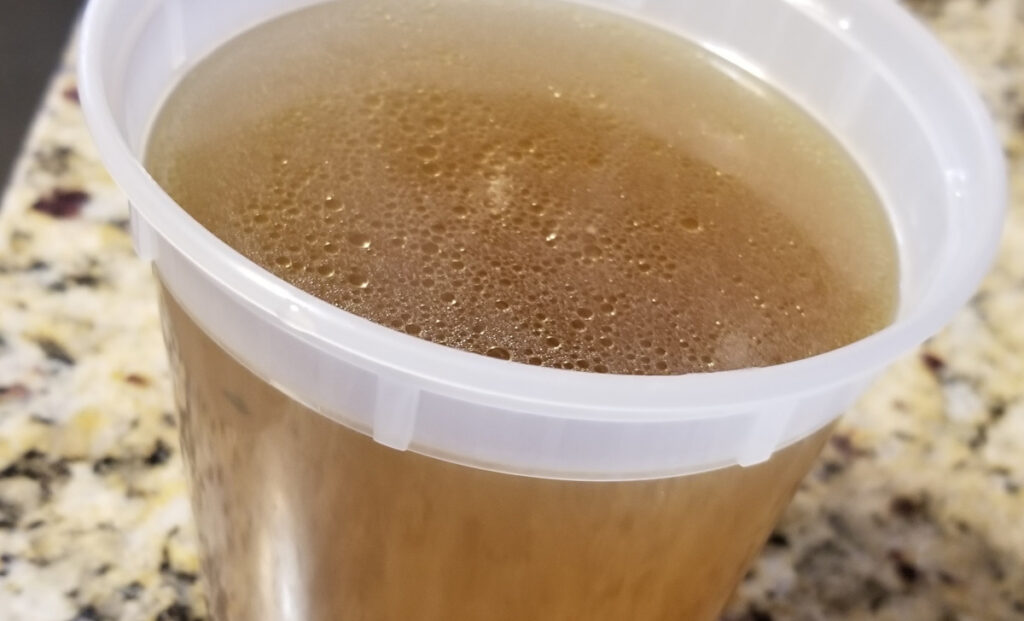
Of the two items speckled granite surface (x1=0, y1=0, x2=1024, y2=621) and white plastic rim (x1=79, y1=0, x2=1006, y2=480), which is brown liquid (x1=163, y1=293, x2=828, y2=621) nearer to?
white plastic rim (x1=79, y1=0, x2=1006, y2=480)

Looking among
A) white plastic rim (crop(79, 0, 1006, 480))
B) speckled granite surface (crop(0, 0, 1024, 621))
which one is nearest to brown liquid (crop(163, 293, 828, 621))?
white plastic rim (crop(79, 0, 1006, 480))

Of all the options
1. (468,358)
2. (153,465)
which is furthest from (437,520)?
(153,465)

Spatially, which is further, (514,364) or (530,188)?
(530,188)

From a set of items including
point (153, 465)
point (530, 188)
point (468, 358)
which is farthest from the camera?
point (153, 465)

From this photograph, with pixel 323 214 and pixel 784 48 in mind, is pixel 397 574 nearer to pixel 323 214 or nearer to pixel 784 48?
pixel 323 214

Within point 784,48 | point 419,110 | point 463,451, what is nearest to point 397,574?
point 463,451

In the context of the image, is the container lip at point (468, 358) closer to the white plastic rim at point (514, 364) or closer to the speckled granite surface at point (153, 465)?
the white plastic rim at point (514, 364)

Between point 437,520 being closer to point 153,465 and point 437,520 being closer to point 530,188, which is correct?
point 530,188
